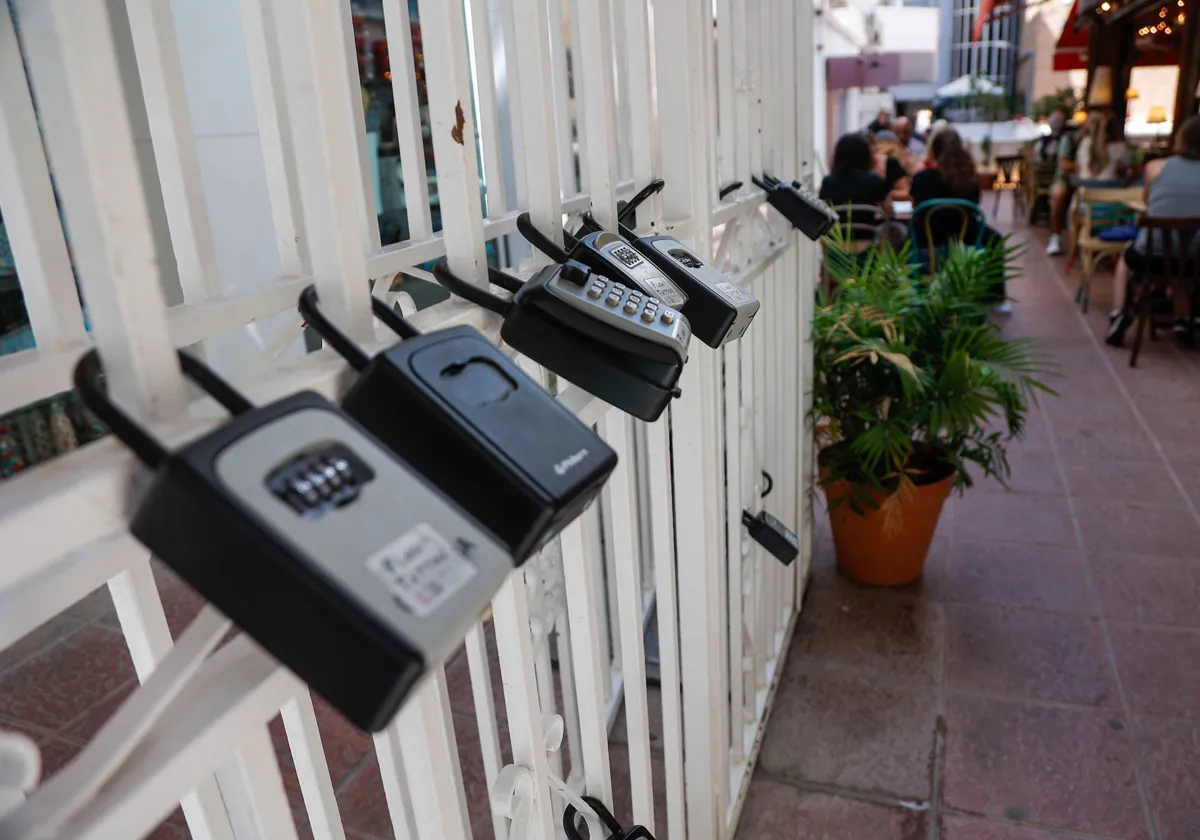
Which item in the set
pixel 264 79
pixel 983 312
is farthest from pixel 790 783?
pixel 264 79

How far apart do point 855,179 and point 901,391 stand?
2801 mm

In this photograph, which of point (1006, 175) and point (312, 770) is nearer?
point (312, 770)

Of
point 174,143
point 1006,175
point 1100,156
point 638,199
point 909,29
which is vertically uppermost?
point 909,29

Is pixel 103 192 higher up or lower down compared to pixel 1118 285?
higher up

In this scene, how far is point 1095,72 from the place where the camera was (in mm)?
9078

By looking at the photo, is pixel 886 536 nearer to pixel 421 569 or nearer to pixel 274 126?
pixel 274 126

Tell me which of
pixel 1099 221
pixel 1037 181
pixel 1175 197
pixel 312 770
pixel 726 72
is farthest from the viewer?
pixel 1037 181

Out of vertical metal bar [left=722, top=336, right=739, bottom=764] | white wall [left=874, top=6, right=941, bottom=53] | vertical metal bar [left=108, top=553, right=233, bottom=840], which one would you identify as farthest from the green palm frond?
white wall [left=874, top=6, right=941, bottom=53]

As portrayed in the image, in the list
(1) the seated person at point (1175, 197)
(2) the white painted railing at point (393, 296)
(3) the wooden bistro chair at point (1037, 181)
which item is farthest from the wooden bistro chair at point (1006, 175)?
(2) the white painted railing at point (393, 296)

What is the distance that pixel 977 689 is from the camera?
2225 millimetres

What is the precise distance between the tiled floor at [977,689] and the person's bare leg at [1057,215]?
17.6 ft

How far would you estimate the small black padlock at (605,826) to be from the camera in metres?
1.07

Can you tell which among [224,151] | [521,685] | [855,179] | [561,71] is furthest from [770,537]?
[855,179]

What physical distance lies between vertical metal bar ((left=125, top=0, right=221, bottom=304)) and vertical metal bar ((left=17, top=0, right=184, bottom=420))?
0.32 meters
